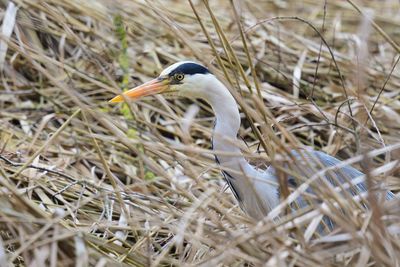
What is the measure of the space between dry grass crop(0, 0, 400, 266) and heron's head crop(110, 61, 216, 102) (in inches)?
4.2

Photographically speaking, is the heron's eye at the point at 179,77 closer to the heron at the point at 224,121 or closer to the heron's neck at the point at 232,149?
the heron at the point at 224,121

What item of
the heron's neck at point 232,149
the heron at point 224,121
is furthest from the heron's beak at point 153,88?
the heron's neck at point 232,149

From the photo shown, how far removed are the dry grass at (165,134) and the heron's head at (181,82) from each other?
0.11 meters

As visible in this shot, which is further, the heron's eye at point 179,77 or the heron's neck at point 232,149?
the heron's eye at point 179,77

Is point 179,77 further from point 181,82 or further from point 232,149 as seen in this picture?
point 232,149

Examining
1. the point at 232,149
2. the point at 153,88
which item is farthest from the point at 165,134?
the point at 232,149

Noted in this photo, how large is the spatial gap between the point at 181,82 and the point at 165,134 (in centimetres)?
84

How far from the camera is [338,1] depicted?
3.88 meters

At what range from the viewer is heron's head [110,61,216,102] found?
5.51ft

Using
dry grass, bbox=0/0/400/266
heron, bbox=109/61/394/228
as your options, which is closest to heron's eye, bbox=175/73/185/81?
heron, bbox=109/61/394/228

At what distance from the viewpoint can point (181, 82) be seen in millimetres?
1752

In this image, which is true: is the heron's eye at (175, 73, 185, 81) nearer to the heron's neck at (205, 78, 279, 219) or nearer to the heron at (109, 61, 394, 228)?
the heron at (109, 61, 394, 228)

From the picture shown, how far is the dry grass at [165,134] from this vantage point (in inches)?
45.1

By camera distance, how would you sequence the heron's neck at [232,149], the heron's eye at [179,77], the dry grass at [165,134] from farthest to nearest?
the heron's eye at [179,77]
the heron's neck at [232,149]
the dry grass at [165,134]
